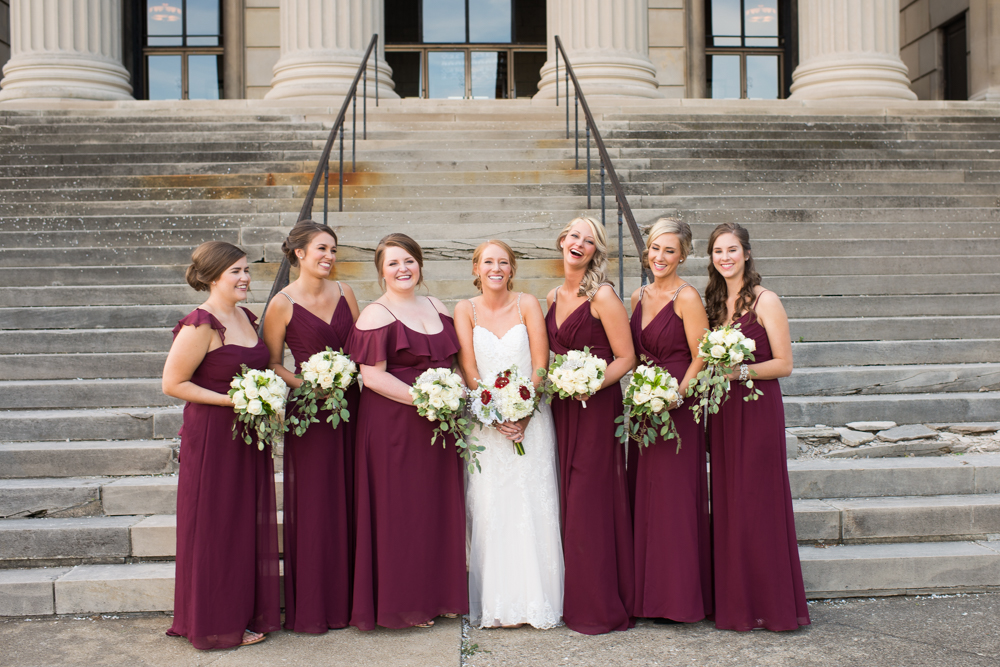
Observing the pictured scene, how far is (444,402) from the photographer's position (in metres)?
3.88

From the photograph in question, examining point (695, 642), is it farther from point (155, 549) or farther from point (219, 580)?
point (155, 549)

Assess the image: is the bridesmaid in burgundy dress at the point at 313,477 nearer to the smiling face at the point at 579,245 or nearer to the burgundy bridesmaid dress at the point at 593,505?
the burgundy bridesmaid dress at the point at 593,505

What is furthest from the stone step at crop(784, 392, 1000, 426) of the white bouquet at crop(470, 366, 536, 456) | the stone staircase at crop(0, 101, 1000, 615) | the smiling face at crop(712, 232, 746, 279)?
the white bouquet at crop(470, 366, 536, 456)

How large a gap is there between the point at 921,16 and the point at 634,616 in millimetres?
19749

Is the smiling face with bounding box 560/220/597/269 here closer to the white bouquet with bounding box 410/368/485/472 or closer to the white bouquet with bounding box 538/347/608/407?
the white bouquet with bounding box 538/347/608/407

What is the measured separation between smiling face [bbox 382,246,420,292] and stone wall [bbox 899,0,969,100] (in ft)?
60.1

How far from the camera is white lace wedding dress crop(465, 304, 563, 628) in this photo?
163 inches

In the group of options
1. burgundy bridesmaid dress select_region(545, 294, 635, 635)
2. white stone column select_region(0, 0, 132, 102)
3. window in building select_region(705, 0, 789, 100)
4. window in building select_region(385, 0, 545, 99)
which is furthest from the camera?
window in building select_region(385, 0, 545, 99)

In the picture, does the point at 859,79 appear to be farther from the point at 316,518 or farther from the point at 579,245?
the point at 316,518

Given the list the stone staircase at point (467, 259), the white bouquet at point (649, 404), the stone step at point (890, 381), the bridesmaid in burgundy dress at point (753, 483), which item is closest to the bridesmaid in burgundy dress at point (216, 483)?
the stone staircase at point (467, 259)

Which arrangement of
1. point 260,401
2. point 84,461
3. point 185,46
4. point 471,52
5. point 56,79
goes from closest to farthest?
point 260,401 < point 84,461 < point 56,79 < point 185,46 < point 471,52

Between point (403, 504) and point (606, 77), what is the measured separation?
10.6 metres

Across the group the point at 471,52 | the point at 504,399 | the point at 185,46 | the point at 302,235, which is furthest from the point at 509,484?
the point at 185,46

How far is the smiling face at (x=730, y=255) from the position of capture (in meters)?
4.13
